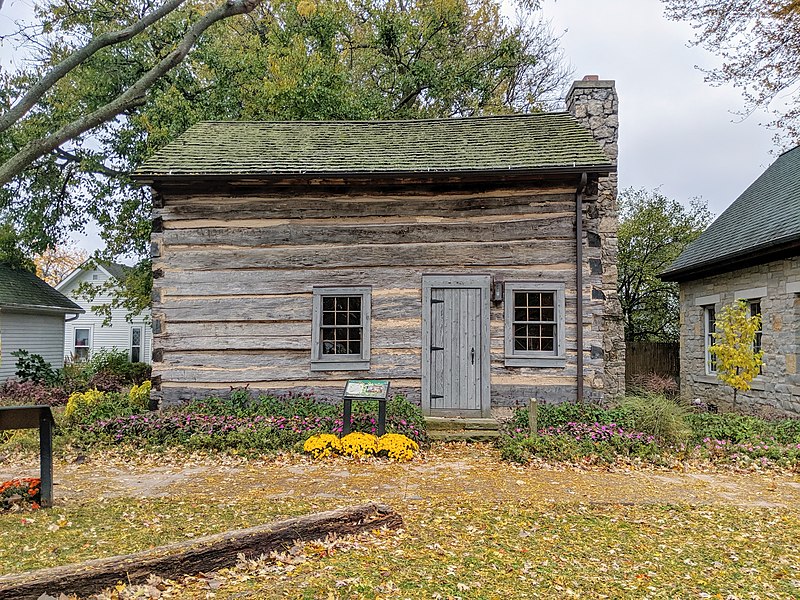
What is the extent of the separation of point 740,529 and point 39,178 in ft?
63.4

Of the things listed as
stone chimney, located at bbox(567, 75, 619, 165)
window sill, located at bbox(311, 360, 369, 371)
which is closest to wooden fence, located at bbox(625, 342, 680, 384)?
stone chimney, located at bbox(567, 75, 619, 165)

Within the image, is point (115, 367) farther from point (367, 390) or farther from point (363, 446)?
point (363, 446)

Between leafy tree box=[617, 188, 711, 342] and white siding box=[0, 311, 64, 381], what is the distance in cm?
2020

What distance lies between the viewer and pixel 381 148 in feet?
35.6

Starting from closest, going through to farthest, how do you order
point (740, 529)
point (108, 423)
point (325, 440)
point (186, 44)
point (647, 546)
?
point (647, 546) < point (740, 529) < point (325, 440) < point (108, 423) < point (186, 44)

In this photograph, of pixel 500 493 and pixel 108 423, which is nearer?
pixel 500 493

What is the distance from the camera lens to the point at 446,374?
9609mm

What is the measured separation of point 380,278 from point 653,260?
48.1 ft

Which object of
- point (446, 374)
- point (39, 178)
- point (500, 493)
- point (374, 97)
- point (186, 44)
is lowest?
point (500, 493)

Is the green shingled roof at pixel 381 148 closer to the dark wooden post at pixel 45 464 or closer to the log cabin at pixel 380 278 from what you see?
the log cabin at pixel 380 278

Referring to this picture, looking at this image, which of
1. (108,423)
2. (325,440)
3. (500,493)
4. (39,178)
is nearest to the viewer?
(500,493)

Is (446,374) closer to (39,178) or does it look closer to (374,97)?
(374,97)

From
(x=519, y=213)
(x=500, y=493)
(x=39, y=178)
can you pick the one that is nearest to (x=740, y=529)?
→ (x=500, y=493)

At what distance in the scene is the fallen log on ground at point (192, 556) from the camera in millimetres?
3365
